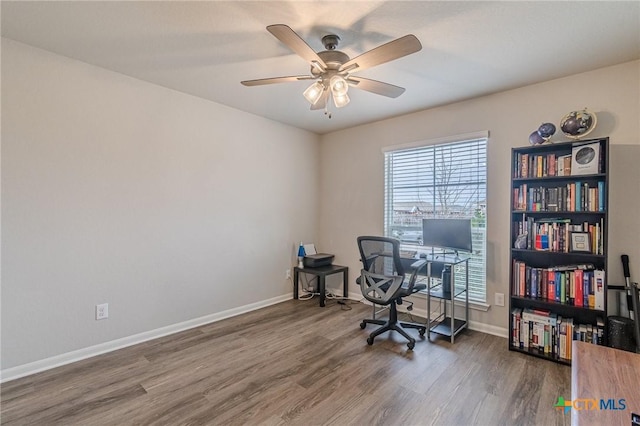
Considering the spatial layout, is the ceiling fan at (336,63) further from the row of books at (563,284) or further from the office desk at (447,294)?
the row of books at (563,284)

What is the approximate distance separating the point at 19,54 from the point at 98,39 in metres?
0.62

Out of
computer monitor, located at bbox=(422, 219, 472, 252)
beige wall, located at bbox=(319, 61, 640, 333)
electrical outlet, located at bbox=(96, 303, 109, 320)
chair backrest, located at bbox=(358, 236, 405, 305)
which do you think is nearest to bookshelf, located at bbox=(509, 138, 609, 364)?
beige wall, located at bbox=(319, 61, 640, 333)

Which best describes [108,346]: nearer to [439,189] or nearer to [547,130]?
[439,189]

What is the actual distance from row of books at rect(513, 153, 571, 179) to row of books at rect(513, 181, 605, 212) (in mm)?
121

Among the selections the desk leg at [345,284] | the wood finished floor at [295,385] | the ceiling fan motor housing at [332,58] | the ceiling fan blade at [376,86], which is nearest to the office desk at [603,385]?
the wood finished floor at [295,385]

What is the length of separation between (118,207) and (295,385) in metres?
2.19

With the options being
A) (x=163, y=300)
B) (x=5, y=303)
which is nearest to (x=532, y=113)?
(x=163, y=300)

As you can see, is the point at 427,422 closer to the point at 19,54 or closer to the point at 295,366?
the point at 295,366

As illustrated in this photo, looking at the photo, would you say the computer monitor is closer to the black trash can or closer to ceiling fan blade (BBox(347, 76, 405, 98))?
the black trash can

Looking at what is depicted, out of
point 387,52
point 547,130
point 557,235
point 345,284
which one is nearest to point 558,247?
point 557,235

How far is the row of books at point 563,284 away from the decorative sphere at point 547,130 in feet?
3.79

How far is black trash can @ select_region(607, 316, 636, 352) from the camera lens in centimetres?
A: 223

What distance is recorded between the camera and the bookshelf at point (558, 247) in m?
2.38

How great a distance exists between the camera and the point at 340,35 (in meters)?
2.10
